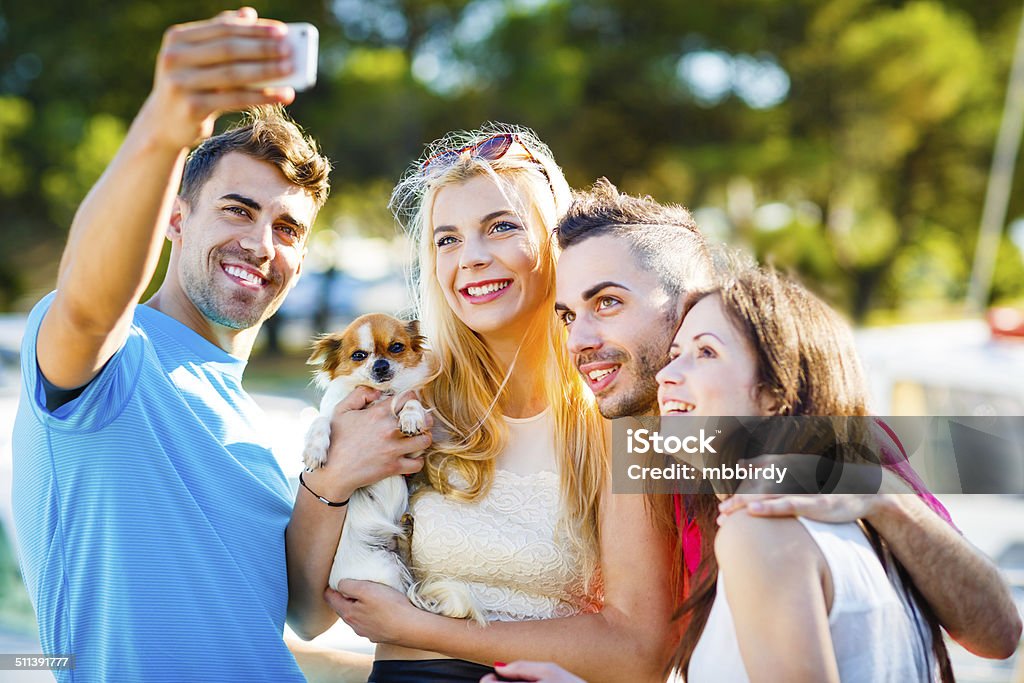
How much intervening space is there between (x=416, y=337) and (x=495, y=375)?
1.68ft

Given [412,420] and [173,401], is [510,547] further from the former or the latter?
A: [173,401]

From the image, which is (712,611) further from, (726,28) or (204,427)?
(726,28)

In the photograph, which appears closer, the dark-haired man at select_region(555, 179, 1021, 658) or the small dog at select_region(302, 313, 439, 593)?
the dark-haired man at select_region(555, 179, 1021, 658)

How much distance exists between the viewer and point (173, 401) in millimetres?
2389

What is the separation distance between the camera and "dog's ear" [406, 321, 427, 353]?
318cm

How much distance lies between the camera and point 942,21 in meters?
19.3

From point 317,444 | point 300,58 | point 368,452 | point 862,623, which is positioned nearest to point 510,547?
point 368,452

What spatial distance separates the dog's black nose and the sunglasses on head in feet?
2.20

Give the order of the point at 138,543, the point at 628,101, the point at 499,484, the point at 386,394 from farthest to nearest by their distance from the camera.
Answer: the point at 628,101 → the point at 386,394 → the point at 499,484 → the point at 138,543

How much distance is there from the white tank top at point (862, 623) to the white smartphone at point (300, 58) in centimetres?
113

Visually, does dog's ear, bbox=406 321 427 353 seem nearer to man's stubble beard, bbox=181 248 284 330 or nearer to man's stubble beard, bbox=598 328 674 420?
man's stubble beard, bbox=181 248 284 330


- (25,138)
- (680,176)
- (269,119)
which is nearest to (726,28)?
(680,176)

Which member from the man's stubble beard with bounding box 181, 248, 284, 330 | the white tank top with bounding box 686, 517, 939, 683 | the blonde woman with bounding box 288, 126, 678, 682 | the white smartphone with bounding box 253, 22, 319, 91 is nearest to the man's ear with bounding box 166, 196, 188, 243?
the man's stubble beard with bounding box 181, 248, 284, 330

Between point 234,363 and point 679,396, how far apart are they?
56.0 inches
